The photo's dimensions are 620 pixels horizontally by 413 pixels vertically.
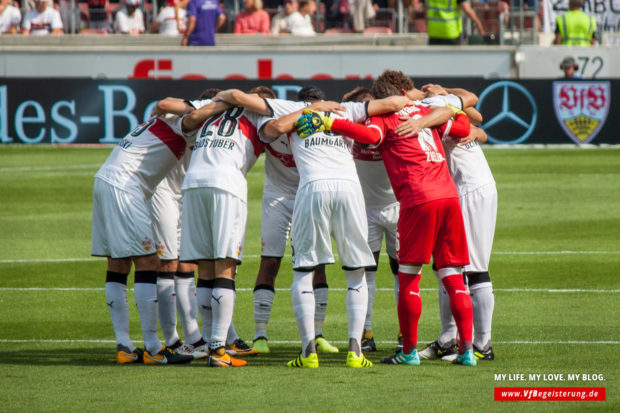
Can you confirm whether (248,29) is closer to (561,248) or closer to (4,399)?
(561,248)

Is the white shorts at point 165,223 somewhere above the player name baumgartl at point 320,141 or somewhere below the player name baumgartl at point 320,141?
below

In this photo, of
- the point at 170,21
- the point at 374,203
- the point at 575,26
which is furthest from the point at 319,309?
the point at 170,21

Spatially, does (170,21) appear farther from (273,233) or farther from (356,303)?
(356,303)

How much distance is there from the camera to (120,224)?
7.97 m

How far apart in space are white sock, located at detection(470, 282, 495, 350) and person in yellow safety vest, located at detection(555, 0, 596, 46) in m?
17.7

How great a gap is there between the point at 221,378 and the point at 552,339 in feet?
10.2

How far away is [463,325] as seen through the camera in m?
7.47

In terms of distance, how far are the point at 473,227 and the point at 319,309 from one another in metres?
1.52

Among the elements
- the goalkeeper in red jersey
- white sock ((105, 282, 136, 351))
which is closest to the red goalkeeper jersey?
the goalkeeper in red jersey

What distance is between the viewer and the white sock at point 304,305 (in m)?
7.43

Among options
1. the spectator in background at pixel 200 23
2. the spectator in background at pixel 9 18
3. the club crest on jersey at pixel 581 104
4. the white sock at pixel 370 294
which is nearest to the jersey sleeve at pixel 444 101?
the white sock at pixel 370 294

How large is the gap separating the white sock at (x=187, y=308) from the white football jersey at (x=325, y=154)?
1.56 metres

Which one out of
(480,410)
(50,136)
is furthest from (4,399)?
(50,136)

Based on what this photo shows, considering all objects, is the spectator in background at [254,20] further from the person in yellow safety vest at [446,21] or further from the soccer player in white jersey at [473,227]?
the soccer player in white jersey at [473,227]
